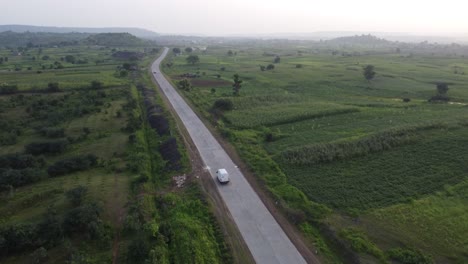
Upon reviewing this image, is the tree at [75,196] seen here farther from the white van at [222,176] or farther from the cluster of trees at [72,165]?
the white van at [222,176]

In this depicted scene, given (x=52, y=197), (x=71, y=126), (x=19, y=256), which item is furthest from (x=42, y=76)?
(x=19, y=256)

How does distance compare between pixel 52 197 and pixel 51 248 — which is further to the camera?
pixel 52 197

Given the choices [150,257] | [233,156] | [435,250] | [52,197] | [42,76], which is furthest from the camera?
[42,76]

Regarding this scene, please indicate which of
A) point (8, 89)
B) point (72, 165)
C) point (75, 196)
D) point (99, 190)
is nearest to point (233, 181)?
point (99, 190)

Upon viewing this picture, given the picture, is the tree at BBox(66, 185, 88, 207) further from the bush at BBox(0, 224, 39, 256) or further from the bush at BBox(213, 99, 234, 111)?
the bush at BBox(213, 99, 234, 111)

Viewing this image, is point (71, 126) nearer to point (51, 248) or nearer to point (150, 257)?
point (51, 248)

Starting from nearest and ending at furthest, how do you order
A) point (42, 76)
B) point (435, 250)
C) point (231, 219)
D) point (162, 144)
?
point (435, 250)
point (231, 219)
point (162, 144)
point (42, 76)

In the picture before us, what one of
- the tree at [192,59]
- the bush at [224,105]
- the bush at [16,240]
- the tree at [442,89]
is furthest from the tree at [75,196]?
the tree at [192,59]
